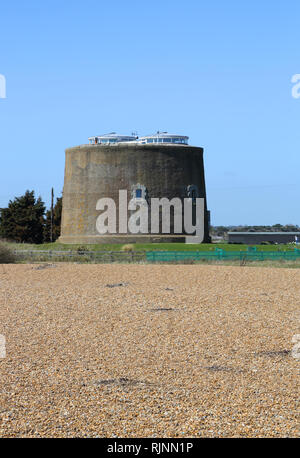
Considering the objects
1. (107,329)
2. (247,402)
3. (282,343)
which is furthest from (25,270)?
(247,402)

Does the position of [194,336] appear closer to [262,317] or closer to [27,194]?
[262,317]

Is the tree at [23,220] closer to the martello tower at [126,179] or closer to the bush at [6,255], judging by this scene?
the martello tower at [126,179]

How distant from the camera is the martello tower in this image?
4394 centimetres

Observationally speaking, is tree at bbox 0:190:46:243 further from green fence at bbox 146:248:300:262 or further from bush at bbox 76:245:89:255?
green fence at bbox 146:248:300:262

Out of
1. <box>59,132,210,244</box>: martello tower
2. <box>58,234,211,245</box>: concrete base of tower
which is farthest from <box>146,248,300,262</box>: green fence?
<box>59,132,210,244</box>: martello tower

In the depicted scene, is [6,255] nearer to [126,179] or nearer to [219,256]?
[219,256]

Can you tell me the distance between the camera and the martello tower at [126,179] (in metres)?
43.9

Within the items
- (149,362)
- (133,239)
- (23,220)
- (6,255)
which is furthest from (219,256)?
(23,220)

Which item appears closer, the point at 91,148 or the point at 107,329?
the point at 107,329

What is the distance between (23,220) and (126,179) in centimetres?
1126

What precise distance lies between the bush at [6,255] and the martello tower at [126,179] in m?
13.4

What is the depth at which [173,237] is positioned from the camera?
43375 millimetres

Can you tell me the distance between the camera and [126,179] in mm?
44219

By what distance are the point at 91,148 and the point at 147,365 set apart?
36.5 meters
